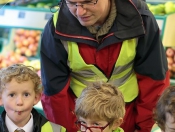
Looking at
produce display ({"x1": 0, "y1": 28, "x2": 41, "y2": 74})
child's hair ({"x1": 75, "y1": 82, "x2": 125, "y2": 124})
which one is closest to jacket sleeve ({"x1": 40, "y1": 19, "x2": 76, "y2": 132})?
child's hair ({"x1": 75, "y1": 82, "x2": 125, "y2": 124})

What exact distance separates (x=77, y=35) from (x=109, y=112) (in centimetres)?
50

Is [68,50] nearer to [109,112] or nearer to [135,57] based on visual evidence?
[135,57]

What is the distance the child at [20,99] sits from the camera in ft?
5.99

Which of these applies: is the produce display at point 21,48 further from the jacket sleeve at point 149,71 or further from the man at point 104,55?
the jacket sleeve at point 149,71

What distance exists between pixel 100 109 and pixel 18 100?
0.43m

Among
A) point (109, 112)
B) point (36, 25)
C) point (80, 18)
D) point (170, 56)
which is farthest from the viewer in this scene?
point (36, 25)

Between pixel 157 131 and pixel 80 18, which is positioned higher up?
pixel 80 18

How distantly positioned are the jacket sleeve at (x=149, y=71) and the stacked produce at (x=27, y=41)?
1512 mm

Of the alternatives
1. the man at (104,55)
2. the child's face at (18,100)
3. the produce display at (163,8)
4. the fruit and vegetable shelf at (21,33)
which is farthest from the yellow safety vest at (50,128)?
the produce display at (163,8)

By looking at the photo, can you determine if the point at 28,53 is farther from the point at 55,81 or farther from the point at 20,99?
the point at 20,99

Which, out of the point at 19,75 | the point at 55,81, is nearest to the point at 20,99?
the point at 19,75

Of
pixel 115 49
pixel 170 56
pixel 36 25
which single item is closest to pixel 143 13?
pixel 115 49

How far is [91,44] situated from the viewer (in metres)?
1.96

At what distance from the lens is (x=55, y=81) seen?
211 centimetres
